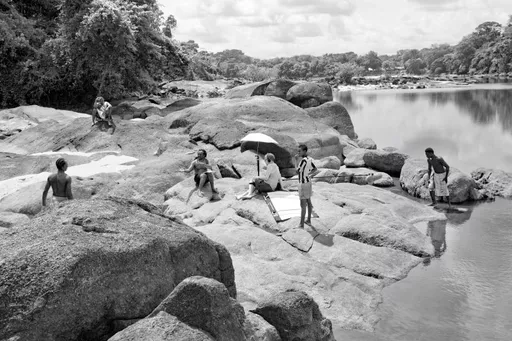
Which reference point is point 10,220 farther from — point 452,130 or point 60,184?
point 452,130

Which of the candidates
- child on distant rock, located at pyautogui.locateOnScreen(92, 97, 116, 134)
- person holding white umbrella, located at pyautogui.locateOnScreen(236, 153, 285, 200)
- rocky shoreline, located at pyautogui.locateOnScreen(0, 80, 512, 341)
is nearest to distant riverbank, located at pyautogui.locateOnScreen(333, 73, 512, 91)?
rocky shoreline, located at pyautogui.locateOnScreen(0, 80, 512, 341)

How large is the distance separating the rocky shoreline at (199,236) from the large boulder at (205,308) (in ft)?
0.04

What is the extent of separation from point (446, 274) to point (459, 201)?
19.9 feet

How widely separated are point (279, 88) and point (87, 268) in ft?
83.5

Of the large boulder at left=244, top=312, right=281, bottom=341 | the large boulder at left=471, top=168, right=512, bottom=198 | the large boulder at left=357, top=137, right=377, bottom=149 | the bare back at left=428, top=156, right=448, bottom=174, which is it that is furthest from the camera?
the large boulder at left=357, top=137, right=377, bottom=149

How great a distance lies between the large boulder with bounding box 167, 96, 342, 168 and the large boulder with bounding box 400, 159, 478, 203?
3.93 meters

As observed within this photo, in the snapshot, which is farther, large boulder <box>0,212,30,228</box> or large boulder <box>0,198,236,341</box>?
large boulder <box>0,212,30,228</box>

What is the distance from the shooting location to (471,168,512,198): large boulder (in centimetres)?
1595

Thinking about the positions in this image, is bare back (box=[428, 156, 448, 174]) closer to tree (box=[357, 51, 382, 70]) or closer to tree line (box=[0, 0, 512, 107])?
tree line (box=[0, 0, 512, 107])

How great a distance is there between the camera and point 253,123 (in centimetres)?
2017

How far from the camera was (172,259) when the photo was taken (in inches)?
215

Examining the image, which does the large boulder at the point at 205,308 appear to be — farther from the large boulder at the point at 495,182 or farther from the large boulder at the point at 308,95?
the large boulder at the point at 308,95

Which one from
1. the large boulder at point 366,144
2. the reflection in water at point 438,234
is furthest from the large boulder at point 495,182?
the large boulder at point 366,144

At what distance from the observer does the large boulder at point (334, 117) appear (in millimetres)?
25938
